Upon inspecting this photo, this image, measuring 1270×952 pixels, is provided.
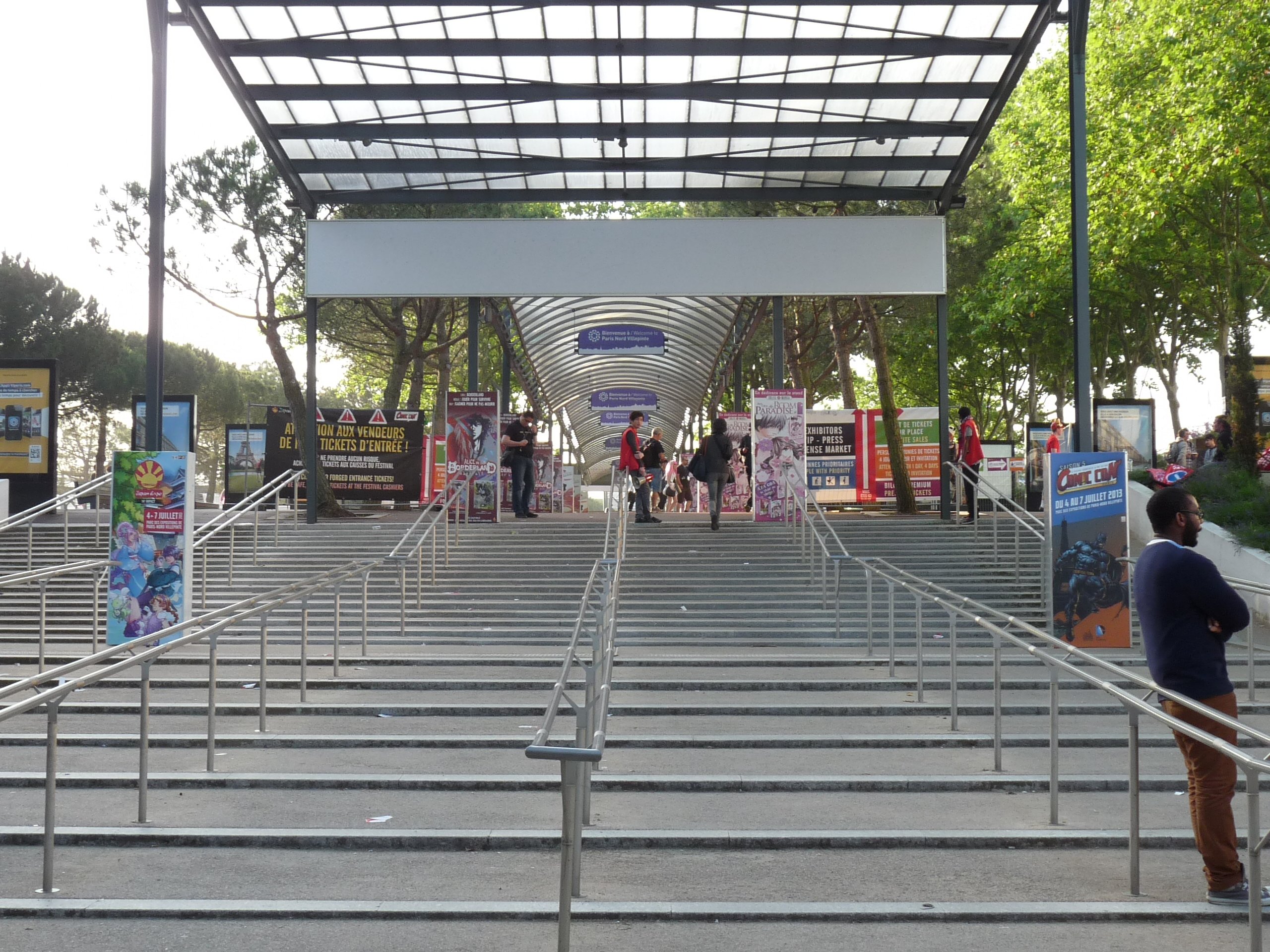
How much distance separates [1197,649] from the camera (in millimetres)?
5160

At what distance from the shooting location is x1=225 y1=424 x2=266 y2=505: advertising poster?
2658 centimetres

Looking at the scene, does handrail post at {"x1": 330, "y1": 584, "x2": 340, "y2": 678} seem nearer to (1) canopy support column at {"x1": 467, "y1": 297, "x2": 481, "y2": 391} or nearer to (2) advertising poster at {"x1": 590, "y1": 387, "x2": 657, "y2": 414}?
(1) canopy support column at {"x1": 467, "y1": 297, "x2": 481, "y2": 391}

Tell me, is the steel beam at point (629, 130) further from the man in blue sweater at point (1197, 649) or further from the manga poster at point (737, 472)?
the man in blue sweater at point (1197, 649)

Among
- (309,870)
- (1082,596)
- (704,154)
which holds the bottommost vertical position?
(309,870)

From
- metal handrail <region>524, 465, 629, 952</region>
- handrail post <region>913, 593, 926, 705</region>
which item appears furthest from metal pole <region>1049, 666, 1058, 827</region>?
handrail post <region>913, 593, 926, 705</region>

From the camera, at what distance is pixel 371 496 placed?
79.4ft

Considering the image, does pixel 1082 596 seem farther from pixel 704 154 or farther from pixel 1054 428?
pixel 1054 428

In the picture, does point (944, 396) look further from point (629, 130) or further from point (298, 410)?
point (298, 410)

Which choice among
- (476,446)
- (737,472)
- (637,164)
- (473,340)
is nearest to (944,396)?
(637,164)

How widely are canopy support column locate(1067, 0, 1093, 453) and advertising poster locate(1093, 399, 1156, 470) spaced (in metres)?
8.66

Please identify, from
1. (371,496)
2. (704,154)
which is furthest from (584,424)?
(704,154)

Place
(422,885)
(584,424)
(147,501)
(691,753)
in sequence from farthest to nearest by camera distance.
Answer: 1. (584,424)
2. (147,501)
3. (691,753)
4. (422,885)

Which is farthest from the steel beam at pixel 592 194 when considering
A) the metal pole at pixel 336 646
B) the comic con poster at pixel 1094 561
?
the metal pole at pixel 336 646

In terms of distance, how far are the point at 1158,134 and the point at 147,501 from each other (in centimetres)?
2023
